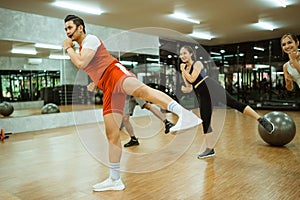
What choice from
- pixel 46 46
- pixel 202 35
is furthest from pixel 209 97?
pixel 202 35

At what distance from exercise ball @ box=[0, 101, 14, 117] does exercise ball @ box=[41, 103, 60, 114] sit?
0.66 metres

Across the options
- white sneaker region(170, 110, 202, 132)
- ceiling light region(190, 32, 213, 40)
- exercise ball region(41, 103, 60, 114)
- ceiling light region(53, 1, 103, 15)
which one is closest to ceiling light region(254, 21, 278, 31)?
ceiling light region(190, 32, 213, 40)

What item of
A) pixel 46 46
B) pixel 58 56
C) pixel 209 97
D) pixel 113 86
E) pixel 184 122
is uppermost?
pixel 46 46

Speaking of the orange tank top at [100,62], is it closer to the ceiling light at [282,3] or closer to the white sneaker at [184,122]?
the white sneaker at [184,122]

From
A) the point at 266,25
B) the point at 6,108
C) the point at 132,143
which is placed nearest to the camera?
the point at 132,143

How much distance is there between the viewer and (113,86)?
2.05 m

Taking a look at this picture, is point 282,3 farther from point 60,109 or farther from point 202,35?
point 60,109

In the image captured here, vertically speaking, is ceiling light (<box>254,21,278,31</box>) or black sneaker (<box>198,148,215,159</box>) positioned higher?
ceiling light (<box>254,21,278,31</box>)

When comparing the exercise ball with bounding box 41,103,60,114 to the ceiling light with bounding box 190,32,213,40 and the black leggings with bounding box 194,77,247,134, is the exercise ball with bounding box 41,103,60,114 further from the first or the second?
the ceiling light with bounding box 190,32,213,40

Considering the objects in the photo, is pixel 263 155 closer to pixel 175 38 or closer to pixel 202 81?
pixel 202 81

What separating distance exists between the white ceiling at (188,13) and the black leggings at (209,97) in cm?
282

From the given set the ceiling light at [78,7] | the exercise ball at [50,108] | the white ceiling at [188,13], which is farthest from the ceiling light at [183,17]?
the exercise ball at [50,108]

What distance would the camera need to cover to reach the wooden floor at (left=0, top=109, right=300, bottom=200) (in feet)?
6.93

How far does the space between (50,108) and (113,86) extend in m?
4.44
